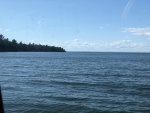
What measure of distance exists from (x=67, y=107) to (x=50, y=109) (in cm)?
132

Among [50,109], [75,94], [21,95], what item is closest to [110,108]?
[50,109]

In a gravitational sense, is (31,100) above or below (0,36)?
below

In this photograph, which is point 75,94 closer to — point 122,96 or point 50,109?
point 122,96

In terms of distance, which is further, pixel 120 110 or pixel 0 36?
pixel 0 36

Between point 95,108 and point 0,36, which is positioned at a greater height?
point 0,36

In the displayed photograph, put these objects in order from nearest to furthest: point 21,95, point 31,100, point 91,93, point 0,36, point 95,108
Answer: point 95,108 < point 31,100 < point 21,95 < point 91,93 < point 0,36

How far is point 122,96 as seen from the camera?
2262 centimetres

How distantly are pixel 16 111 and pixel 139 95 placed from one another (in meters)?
11.5

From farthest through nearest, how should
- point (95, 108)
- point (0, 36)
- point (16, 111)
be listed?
point (0, 36)
point (95, 108)
point (16, 111)

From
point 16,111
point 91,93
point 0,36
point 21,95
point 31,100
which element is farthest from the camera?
point 0,36

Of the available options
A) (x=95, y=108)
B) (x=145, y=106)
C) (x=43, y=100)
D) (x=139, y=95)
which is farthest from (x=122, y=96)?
(x=43, y=100)

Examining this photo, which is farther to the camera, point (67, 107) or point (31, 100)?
point (31, 100)

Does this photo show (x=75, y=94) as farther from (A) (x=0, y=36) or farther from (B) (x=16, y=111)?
(A) (x=0, y=36)

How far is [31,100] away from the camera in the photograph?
20047 millimetres
